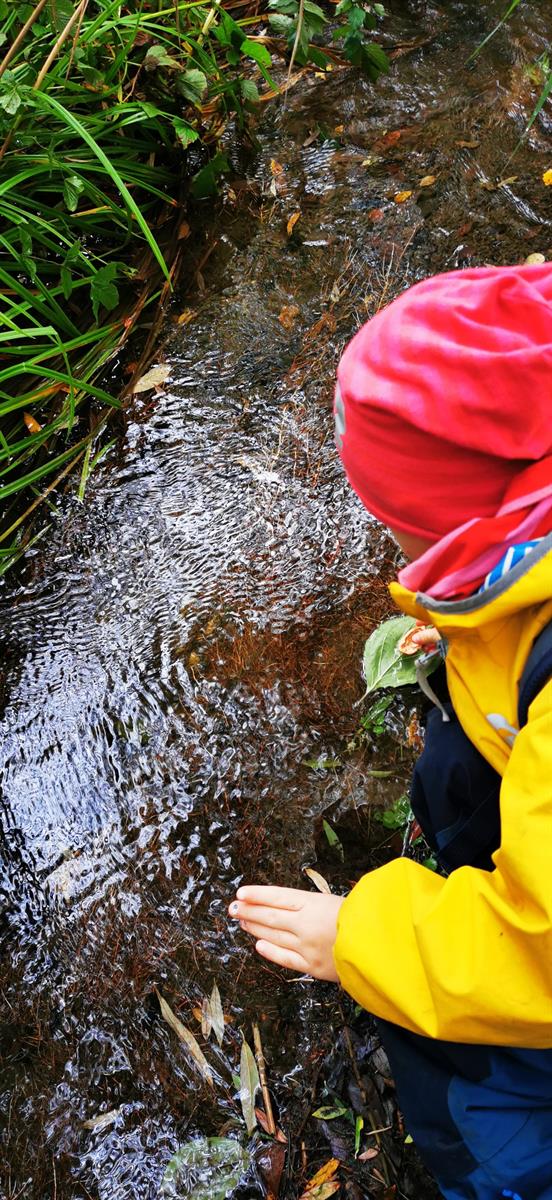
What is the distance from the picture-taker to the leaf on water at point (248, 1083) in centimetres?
183

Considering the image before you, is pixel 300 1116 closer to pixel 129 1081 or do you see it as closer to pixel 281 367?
pixel 129 1081

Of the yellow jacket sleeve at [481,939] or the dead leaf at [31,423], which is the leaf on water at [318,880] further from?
the dead leaf at [31,423]

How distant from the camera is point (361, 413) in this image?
1302mm

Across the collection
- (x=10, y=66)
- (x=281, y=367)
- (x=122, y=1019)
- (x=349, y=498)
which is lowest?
(x=122, y=1019)

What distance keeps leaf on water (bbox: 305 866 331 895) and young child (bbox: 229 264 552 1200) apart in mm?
532

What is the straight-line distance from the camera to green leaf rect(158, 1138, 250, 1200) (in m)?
1.77

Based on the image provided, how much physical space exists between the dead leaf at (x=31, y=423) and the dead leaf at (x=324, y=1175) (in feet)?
7.10

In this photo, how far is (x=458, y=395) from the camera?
1.19 meters

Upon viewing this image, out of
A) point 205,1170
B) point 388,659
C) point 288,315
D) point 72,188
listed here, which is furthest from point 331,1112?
point 72,188

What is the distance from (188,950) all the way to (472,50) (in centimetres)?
336

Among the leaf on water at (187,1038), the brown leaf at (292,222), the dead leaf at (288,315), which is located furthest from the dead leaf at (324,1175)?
the brown leaf at (292,222)

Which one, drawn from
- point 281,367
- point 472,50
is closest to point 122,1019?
point 281,367

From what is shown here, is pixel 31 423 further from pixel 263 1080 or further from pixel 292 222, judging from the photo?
pixel 263 1080

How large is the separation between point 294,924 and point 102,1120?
26.5 inches
